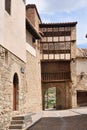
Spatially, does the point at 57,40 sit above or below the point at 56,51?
above

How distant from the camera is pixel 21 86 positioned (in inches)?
583

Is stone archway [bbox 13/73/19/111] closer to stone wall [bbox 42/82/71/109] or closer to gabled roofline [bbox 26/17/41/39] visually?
gabled roofline [bbox 26/17/41/39]

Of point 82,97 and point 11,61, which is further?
point 82,97

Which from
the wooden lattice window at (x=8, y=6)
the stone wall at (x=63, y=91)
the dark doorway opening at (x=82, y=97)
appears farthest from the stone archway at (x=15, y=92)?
the dark doorway opening at (x=82, y=97)

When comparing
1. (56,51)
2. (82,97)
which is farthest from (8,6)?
(82,97)

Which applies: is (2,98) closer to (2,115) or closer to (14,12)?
(2,115)

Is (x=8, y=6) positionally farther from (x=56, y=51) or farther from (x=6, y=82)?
(x=56, y=51)

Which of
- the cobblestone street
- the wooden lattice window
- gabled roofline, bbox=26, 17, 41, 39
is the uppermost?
gabled roofline, bbox=26, 17, 41, 39

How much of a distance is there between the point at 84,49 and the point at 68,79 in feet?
15.1

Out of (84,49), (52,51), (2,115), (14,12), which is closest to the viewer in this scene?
(2,115)

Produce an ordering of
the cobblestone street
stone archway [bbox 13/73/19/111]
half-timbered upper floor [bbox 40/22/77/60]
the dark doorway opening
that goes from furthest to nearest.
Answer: the dark doorway opening < half-timbered upper floor [bbox 40/22/77/60] < stone archway [bbox 13/73/19/111] < the cobblestone street

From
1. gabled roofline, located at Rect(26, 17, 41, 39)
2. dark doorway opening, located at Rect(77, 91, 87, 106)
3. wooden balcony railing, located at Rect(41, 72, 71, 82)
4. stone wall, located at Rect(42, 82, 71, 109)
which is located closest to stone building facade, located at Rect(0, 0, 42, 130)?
gabled roofline, located at Rect(26, 17, 41, 39)

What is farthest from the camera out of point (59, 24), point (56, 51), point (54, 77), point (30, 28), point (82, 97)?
point (82, 97)

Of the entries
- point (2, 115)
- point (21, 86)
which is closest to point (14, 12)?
point (21, 86)
